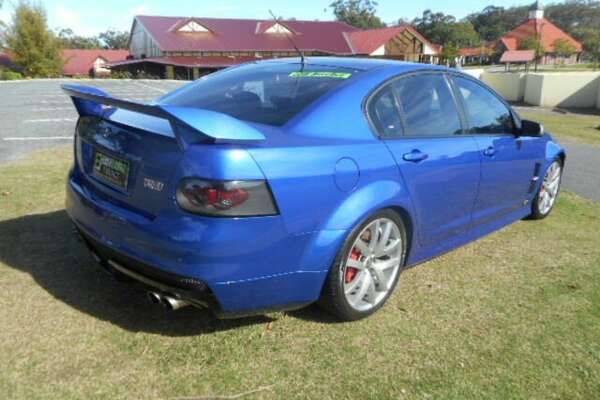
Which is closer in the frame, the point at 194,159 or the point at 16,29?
the point at 194,159

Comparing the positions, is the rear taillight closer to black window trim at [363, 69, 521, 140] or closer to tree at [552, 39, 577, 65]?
black window trim at [363, 69, 521, 140]

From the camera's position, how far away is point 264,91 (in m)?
3.35

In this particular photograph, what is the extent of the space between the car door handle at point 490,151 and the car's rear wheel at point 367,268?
1067 mm

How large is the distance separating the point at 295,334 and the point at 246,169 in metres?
1.10

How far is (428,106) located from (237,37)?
176ft

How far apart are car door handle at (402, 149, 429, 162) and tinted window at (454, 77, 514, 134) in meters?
0.79

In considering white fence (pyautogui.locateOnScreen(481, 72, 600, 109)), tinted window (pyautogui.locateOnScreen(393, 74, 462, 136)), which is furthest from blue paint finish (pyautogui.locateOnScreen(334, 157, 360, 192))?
white fence (pyautogui.locateOnScreen(481, 72, 600, 109))

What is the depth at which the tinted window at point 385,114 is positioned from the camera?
3197 mm

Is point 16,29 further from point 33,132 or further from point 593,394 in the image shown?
point 593,394

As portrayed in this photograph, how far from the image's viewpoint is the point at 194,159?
8.18 ft

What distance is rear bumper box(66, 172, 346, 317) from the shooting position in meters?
2.51

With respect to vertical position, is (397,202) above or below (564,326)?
above

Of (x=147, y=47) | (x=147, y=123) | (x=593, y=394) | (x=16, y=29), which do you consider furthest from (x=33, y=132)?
(x=16, y=29)

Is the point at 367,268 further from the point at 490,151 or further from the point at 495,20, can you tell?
the point at 495,20
